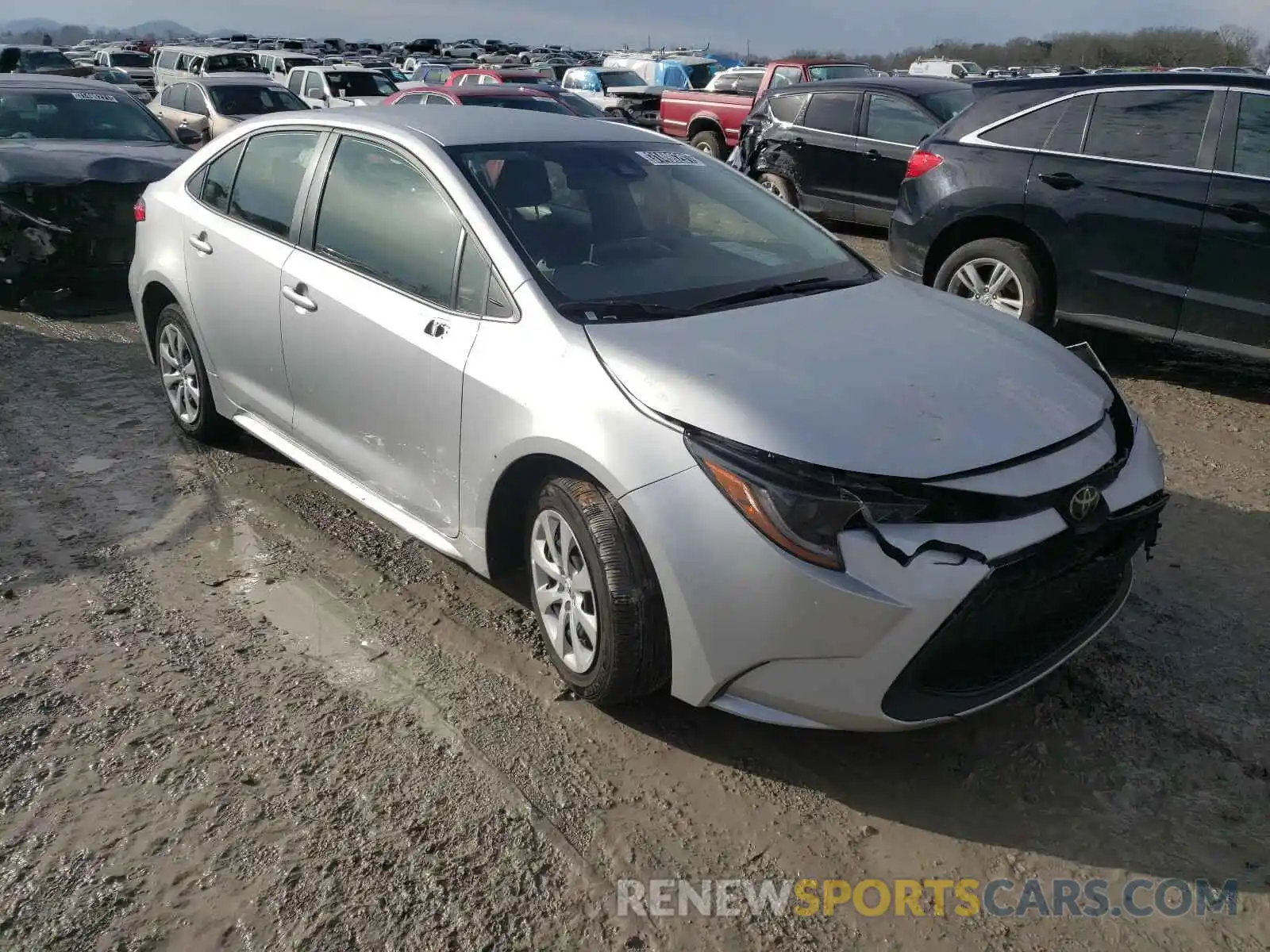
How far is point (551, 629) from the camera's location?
3305mm

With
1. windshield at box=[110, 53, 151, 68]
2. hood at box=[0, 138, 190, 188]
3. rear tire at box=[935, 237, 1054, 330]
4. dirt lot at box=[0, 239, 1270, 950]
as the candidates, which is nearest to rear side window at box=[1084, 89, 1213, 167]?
rear tire at box=[935, 237, 1054, 330]

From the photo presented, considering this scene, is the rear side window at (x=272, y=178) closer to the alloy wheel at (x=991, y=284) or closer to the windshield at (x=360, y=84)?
the alloy wheel at (x=991, y=284)

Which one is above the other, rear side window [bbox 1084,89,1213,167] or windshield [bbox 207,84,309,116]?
rear side window [bbox 1084,89,1213,167]

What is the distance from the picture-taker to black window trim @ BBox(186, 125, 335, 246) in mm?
4250

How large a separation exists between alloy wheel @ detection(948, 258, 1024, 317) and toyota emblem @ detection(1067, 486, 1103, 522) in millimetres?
3944

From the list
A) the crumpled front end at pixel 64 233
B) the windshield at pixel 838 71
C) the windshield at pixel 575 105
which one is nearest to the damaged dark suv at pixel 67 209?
the crumpled front end at pixel 64 233

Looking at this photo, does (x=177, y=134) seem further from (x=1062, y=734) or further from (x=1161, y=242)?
(x=1062, y=734)

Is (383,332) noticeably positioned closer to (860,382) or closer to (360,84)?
(860,382)

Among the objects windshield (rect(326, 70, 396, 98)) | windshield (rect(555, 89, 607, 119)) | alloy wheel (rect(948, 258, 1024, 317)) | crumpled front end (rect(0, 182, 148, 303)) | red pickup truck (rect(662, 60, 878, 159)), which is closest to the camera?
alloy wheel (rect(948, 258, 1024, 317))

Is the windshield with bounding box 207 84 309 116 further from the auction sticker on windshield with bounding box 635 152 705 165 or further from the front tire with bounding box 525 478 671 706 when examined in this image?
the front tire with bounding box 525 478 671 706

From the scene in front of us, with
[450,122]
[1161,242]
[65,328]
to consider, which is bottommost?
[65,328]

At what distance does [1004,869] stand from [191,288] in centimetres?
413

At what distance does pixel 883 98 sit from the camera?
1071cm

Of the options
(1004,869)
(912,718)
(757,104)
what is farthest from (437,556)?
(757,104)
